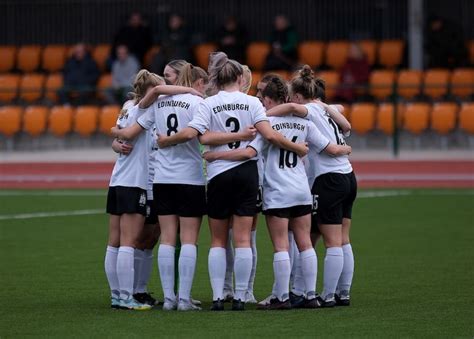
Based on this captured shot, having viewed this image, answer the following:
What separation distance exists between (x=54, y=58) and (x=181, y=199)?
1936 cm

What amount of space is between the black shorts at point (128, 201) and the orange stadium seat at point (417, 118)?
47.9ft

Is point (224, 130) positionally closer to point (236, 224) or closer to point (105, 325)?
point (236, 224)

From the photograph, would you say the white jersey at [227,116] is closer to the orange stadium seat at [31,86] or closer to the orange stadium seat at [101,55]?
the orange stadium seat at [31,86]

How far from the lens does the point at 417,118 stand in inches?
949

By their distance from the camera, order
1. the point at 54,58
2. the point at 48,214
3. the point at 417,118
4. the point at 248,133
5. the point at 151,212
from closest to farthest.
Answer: the point at 248,133 < the point at 151,212 < the point at 48,214 < the point at 417,118 < the point at 54,58

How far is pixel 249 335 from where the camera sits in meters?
8.73

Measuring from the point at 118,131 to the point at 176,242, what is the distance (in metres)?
1.05

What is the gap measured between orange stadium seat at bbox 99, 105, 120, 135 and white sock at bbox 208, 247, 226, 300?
49.9 feet

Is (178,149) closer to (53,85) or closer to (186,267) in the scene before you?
(186,267)

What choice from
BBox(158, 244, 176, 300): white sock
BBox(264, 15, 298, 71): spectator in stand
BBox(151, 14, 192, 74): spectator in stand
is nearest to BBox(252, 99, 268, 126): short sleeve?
BBox(158, 244, 176, 300): white sock

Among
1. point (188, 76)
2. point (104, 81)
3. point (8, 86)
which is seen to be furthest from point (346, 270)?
point (8, 86)

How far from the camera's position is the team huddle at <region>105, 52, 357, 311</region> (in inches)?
382

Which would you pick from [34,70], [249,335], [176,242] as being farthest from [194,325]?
[34,70]

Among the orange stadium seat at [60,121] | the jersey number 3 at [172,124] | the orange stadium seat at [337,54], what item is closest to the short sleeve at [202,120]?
the jersey number 3 at [172,124]
